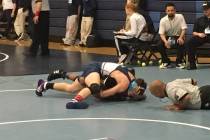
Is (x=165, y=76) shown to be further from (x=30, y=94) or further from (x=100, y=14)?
(x=100, y=14)

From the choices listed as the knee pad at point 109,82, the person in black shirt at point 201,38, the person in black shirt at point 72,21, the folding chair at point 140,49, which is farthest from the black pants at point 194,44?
the person in black shirt at point 72,21

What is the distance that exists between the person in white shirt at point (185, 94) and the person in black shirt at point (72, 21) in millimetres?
8606

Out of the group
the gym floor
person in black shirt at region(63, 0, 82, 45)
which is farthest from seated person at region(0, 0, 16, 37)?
the gym floor

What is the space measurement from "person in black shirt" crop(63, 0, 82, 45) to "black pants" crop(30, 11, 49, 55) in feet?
9.17

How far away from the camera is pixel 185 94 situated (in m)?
5.66

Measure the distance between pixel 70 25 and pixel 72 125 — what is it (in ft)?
30.4

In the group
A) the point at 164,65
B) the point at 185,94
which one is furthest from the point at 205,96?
the point at 164,65

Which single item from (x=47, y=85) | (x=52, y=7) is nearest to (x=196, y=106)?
(x=47, y=85)

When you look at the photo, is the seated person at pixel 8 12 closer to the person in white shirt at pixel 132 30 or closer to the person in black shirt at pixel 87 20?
the person in black shirt at pixel 87 20

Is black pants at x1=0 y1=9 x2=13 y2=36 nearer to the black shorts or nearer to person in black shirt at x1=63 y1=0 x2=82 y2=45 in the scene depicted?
person in black shirt at x1=63 y1=0 x2=82 y2=45

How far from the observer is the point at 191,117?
5.50 metres

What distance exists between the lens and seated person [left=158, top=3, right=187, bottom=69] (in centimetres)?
959

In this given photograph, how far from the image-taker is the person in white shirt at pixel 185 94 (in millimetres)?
5707

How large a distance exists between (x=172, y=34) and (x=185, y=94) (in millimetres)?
4342
